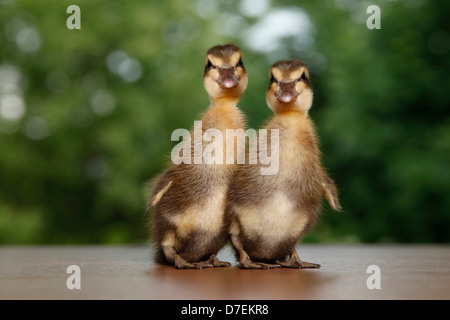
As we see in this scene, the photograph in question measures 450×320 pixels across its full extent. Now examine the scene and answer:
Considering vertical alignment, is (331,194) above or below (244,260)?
above

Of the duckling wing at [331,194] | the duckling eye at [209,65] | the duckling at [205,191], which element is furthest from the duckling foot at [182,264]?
the duckling eye at [209,65]

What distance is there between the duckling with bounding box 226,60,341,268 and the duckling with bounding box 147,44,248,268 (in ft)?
0.12

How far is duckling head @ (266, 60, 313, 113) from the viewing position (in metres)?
1.22

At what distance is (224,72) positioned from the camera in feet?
4.07

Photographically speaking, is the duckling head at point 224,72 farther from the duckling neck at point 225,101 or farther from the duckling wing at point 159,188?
the duckling wing at point 159,188

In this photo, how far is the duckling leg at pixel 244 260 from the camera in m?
1.23

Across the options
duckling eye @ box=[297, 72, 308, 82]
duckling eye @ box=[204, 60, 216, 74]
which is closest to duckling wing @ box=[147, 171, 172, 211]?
duckling eye @ box=[204, 60, 216, 74]

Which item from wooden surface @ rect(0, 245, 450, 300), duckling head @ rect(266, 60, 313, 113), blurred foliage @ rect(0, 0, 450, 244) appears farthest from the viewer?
blurred foliage @ rect(0, 0, 450, 244)

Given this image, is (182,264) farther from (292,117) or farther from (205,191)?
(292,117)

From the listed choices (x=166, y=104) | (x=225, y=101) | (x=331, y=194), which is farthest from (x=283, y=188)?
(x=166, y=104)

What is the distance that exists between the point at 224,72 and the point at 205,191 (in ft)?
0.84

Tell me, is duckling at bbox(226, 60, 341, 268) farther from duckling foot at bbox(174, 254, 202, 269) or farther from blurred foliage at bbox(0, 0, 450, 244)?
blurred foliage at bbox(0, 0, 450, 244)

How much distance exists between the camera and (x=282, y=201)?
1.22 metres

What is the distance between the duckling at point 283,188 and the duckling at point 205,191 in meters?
0.04
